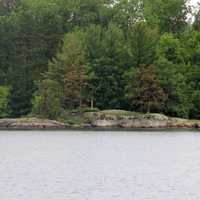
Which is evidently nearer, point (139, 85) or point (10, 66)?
point (139, 85)

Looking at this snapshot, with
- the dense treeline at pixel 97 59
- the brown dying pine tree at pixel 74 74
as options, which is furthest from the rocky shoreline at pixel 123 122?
the brown dying pine tree at pixel 74 74

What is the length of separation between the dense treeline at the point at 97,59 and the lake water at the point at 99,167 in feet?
64.0

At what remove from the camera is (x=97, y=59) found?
86.2m

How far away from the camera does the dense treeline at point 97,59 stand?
82.6 metres

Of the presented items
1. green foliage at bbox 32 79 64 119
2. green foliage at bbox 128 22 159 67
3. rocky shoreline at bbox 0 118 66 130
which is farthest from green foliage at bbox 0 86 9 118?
green foliage at bbox 128 22 159 67

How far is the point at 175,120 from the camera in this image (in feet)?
261

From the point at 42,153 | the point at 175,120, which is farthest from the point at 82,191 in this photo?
the point at 175,120

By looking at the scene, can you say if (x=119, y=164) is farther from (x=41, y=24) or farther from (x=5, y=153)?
(x=41, y=24)

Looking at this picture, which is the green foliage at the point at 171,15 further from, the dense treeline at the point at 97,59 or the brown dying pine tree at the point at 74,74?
the brown dying pine tree at the point at 74,74

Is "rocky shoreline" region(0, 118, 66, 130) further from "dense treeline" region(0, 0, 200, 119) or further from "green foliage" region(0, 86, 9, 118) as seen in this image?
"green foliage" region(0, 86, 9, 118)

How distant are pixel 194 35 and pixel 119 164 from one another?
5302cm

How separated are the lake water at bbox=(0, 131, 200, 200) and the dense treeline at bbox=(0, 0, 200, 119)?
19.5 meters

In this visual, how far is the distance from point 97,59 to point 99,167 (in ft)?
156

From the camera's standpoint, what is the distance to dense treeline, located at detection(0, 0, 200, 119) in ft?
271
